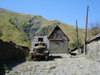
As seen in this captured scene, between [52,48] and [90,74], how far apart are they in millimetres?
21874

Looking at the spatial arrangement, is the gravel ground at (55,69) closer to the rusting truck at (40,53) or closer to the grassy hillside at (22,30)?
the rusting truck at (40,53)

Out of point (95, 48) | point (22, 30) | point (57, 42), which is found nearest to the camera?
point (95, 48)

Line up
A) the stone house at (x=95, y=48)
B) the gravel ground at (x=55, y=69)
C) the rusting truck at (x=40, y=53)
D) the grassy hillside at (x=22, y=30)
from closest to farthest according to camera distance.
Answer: the gravel ground at (x=55, y=69)
the stone house at (x=95, y=48)
the rusting truck at (x=40, y=53)
the grassy hillside at (x=22, y=30)

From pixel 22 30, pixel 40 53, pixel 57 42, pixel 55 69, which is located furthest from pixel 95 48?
pixel 22 30

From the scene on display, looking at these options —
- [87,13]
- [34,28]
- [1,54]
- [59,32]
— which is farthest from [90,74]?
[34,28]

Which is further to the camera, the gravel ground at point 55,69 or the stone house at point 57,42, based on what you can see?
the stone house at point 57,42

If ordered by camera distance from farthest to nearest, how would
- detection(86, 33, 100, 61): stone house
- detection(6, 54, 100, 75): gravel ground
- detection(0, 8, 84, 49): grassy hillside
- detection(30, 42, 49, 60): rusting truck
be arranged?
1. detection(0, 8, 84, 49): grassy hillside
2. detection(30, 42, 49, 60): rusting truck
3. detection(86, 33, 100, 61): stone house
4. detection(6, 54, 100, 75): gravel ground

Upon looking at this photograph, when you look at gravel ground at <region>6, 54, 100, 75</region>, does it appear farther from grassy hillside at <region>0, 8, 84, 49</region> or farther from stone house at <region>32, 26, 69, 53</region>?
grassy hillside at <region>0, 8, 84, 49</region>

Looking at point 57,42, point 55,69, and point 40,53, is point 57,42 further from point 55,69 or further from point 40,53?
point 55,69

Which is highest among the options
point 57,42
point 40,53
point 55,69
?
point 57,42

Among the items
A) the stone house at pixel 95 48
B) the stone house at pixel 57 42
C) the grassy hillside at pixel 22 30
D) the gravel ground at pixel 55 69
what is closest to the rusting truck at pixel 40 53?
the gravel ground at pixel 55 69

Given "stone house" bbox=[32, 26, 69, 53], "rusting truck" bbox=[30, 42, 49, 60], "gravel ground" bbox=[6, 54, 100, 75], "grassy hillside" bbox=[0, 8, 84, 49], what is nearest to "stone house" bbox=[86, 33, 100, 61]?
"gravel ground" bbox=[6, 54, 100, 75]

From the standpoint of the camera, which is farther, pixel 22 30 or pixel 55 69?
pixel 22 30

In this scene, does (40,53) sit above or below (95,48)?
below
